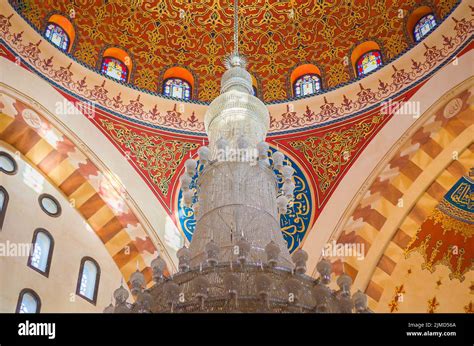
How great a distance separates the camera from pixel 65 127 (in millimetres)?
8461

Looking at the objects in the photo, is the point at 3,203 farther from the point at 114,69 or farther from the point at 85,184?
the point at 114,69

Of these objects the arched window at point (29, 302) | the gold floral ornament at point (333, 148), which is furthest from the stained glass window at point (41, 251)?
the gold floral ornament at point (333, 148)

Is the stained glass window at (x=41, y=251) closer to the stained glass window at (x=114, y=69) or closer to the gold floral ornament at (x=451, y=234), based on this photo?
the stained glass window at (x=114, y=69)

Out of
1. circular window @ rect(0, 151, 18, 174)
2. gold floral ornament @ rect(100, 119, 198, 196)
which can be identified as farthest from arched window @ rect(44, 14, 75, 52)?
circular window @ rect(0, 151, 18, 174)

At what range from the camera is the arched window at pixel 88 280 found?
318 inches

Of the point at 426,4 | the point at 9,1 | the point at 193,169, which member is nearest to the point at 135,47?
the point at 9,1

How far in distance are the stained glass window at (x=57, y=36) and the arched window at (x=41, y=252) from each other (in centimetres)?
265

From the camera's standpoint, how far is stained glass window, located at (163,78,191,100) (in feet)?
32.5

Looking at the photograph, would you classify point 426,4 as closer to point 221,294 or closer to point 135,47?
point 135,47

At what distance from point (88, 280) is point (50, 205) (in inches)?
41.1

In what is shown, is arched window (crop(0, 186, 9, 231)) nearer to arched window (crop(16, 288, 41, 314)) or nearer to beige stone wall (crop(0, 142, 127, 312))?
beige stone wall (crop(0, 142, 127, 312))

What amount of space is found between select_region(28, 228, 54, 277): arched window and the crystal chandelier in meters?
2.99

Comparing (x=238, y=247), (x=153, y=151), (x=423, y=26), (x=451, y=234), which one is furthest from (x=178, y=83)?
(x=238, y=247)
